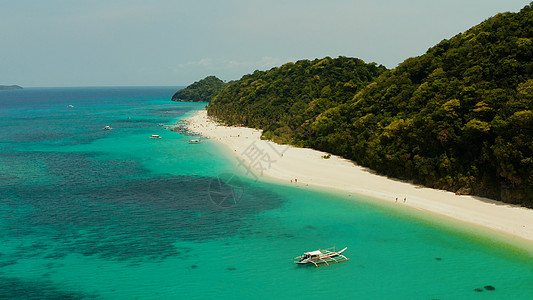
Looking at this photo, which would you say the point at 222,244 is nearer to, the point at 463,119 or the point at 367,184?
the point at 367,184

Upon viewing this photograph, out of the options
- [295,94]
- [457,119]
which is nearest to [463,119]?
[457,119]

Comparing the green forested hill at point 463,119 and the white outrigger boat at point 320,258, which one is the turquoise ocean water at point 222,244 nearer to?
the white outrigger boat at point 320,258

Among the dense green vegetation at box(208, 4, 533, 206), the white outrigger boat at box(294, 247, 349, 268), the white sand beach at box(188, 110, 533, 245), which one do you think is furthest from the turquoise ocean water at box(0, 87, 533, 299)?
the dense green vegetation at box(208, 4, 533, 206)

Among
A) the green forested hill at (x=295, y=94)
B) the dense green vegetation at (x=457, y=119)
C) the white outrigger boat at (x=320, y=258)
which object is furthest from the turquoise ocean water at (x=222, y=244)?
the green forested hill at (x=295, y=94)

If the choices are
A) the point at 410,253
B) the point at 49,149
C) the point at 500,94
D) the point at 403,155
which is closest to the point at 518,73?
the point at 500,94

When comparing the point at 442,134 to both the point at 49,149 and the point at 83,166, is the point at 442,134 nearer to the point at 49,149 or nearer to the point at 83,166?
the point at 83,166
